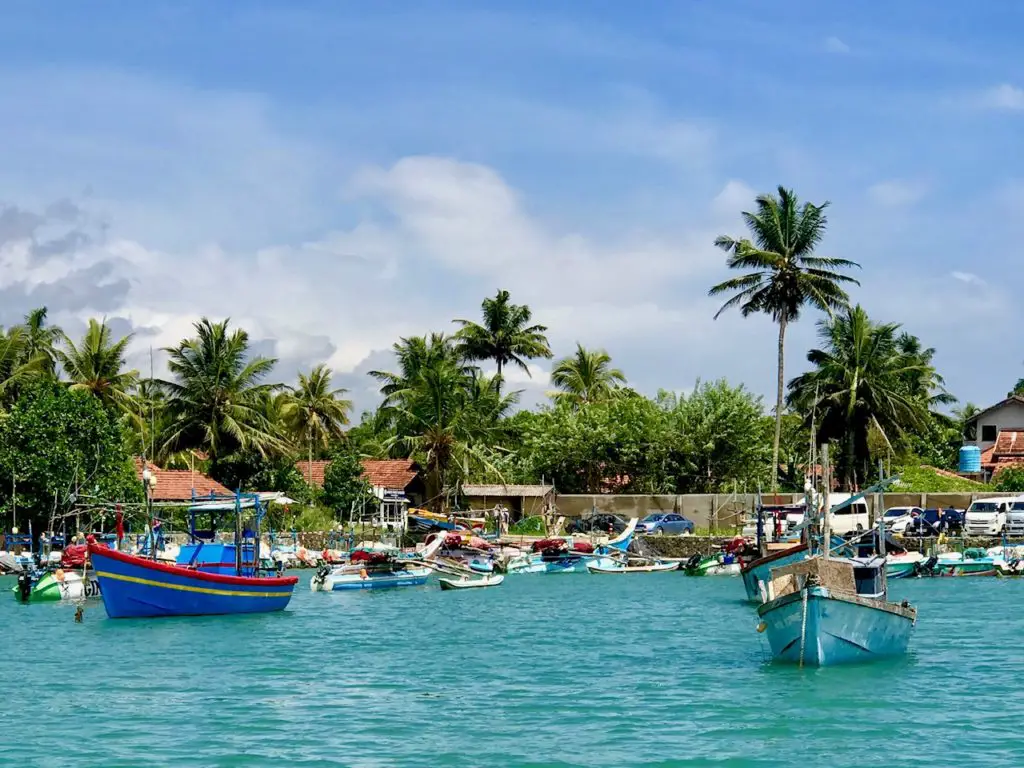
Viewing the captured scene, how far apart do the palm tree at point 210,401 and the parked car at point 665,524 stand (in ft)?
73.3

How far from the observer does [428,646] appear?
3656 cm

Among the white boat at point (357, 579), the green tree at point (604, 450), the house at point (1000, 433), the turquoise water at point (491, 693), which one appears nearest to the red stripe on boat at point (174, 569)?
the turquoise water at point (491, 693)

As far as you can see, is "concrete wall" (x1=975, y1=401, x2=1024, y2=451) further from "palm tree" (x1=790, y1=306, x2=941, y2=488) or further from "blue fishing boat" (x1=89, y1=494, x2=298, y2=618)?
"blue fishing boat" (x1=89, y1=494, x2=298, y2=618)

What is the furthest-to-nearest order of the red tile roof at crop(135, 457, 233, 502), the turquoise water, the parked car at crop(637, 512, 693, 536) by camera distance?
the red tile roof at crop(135, 457, 233, 502) < the parked car at crop(637, 512, 693, 536) < the turquoise water

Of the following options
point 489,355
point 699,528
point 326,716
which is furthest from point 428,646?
point 489,355

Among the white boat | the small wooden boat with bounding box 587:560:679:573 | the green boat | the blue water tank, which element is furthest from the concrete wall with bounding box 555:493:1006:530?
the green boat

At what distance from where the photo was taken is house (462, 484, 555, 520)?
81250 mm

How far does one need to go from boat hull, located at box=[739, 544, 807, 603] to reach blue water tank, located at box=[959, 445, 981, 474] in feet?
154

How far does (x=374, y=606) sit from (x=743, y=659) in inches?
779

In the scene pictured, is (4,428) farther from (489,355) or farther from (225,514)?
(489,355)

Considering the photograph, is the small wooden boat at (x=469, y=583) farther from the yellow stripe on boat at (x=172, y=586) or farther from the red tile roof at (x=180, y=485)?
the red tile roof at (x=180, y=485)

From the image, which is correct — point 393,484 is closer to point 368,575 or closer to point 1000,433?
point 368,575

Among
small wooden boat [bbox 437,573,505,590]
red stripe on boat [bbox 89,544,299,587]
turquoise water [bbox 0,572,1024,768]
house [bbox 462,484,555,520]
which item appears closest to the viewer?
turquoise water [bbox 0,572,1024,768]

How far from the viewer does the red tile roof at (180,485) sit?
7344 cm
